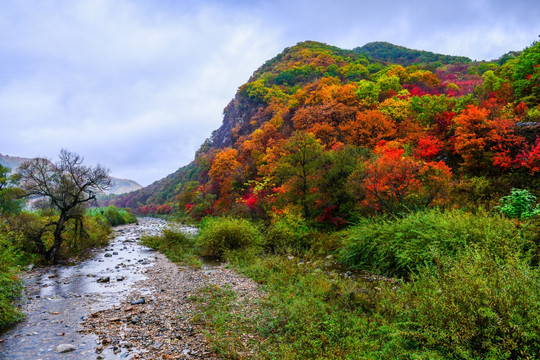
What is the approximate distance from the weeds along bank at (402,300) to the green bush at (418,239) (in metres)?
0.05

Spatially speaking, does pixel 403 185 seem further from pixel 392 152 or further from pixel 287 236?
pixel 287 236

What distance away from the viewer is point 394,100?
94.2 ft

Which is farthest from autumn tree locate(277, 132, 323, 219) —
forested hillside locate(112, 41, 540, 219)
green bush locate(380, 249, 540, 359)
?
green bush locate(380, 249, 540, 359)

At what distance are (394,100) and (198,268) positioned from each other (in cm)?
2682

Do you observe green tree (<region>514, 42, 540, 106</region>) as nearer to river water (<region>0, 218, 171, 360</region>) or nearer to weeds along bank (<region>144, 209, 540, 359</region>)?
weeds along bank (<region>144, 209, 540, 359</region>)

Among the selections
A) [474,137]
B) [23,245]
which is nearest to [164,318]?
[23,245]

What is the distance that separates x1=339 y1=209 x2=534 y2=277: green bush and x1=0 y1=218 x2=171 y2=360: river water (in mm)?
9844

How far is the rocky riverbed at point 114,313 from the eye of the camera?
6.00 metres

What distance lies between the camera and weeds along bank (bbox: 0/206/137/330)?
7.65m

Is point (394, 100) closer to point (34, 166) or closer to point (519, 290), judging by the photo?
point (519, 290)

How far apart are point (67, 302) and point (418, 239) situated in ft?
44.5

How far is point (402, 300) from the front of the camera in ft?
19.1

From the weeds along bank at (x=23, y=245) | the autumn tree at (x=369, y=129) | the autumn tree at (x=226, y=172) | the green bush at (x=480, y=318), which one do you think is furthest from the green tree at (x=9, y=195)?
the autumn tree at (x=369, y=129)

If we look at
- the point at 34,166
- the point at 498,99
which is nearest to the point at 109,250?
the point at 34,166
